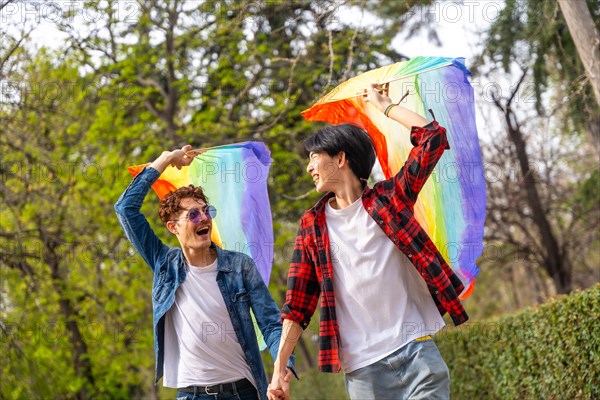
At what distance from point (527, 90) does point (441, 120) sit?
807 centimetres

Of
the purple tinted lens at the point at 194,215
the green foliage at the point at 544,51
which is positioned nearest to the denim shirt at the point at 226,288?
the purple tinted lens at the point at 194,215

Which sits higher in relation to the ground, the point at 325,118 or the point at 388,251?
the point at 325,118

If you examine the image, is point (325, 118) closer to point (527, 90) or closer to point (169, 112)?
point (527, 90)

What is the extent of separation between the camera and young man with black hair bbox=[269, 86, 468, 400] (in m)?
4.11

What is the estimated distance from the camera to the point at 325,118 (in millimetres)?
5621

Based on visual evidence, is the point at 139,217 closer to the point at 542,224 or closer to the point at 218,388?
the point at 218,388

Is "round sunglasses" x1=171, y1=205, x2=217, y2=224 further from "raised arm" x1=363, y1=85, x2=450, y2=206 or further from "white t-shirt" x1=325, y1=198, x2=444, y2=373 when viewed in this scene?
"raised arm" x1=363, y1=85, x2=450, y2=206

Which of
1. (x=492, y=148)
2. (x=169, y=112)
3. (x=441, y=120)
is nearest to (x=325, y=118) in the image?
(x=441, y=120)

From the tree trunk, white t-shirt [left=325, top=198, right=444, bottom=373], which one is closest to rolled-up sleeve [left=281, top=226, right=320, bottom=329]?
white t-shirt [left=325, top=198, right=444, bottom=373]

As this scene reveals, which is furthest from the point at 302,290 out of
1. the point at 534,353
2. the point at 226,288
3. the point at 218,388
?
the point at 534,353

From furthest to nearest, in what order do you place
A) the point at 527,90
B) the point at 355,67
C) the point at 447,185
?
the point at 355,67
the point at 527,90
the point at 447,185

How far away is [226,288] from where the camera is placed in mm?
4969

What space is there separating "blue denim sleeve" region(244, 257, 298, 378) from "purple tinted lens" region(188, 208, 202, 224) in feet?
1.23

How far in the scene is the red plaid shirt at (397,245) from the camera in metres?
4.18
